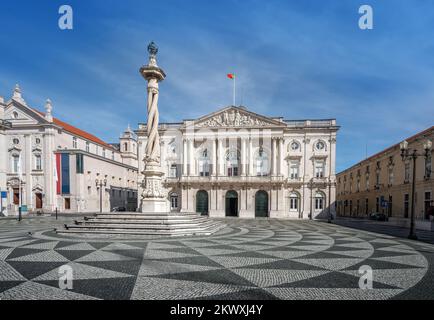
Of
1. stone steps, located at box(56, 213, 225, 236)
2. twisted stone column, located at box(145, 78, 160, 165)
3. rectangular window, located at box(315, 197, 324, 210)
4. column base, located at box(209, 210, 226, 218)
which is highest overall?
twisted stone column, located at box(145, 78, 160, 165)

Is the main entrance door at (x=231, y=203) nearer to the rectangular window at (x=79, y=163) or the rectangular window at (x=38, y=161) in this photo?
the rectangular window at (x=79, y=163)

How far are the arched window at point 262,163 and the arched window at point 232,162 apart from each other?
126 inches

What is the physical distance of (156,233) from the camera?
13.4 metres

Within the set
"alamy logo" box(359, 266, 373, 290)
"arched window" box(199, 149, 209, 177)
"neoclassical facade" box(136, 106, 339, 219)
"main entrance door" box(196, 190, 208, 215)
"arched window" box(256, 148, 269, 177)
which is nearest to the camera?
"alamy logo" box(359, 266, 373, 290)

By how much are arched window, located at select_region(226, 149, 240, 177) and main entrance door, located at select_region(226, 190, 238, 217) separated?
305cm

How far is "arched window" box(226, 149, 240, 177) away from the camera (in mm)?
39344

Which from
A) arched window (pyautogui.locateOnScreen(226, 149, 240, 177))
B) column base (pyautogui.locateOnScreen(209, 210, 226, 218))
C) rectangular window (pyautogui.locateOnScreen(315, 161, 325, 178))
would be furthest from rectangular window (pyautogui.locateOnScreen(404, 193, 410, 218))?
column base (pyautogui.locateOnScreen(209, 210, 226, 218))

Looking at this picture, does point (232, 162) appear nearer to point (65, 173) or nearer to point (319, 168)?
point (319, 168)

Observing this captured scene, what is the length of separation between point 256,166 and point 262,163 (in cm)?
106

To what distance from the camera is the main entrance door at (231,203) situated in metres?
39.0

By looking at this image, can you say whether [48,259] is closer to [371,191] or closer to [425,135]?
[425,135]

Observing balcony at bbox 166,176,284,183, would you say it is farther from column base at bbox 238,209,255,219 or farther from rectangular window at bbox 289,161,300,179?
column base at bbox 238,209,255,219

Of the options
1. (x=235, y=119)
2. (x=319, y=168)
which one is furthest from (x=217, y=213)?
(x=319, y=168)
